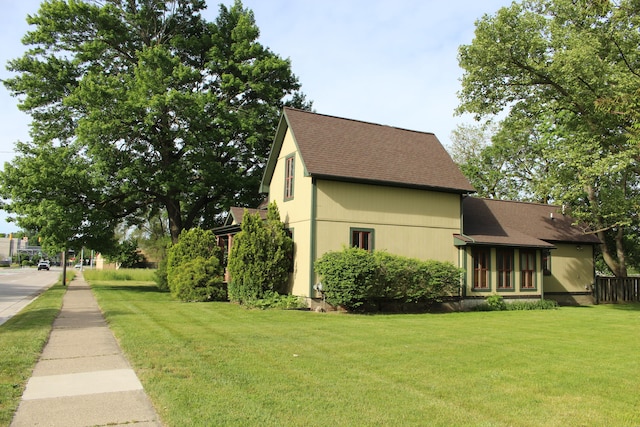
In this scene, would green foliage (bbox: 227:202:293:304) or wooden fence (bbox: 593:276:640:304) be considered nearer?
green foliage (bbox: 227:202:293:304)

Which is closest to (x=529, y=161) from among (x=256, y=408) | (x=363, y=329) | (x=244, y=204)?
(x=244, y=204)

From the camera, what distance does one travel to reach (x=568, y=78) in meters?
20.2

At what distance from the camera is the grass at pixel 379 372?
232 inches

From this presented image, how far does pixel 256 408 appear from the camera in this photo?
5.93 metres

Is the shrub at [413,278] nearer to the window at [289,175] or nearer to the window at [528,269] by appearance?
the window at [528,269]

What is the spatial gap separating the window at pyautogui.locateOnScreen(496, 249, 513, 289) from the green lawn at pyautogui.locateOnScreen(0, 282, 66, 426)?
16803mm

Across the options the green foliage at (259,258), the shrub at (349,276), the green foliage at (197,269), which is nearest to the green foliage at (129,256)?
the green foliage at (197,269)

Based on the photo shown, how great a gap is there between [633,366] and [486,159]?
33.4 metres

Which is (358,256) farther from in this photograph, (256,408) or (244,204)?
(244,204)

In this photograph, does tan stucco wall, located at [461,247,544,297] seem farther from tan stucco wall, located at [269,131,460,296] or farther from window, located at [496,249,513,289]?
tan stucco wall, located at [269,131,460,296]

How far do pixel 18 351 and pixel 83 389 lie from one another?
10.7 feet

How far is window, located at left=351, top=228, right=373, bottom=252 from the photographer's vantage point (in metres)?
19.2

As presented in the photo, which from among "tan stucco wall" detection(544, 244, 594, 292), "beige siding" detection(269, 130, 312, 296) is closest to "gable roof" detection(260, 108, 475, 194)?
"beige siding" detection(269, 130, 312, 296)

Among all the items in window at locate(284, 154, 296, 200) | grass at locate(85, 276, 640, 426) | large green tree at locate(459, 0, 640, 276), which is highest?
large green tree at locate(459, 0, 640, 276)
